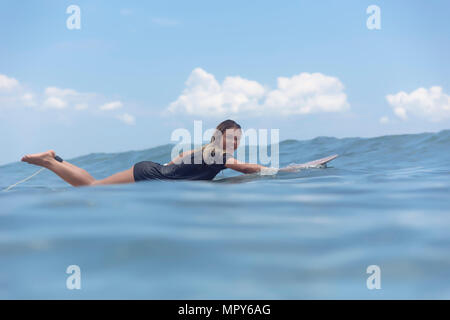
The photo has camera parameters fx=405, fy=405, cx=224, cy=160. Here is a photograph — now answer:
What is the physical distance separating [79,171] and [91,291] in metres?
3.91

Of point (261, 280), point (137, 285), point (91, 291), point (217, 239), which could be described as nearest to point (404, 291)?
point (261, 280)

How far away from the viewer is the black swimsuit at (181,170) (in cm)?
564

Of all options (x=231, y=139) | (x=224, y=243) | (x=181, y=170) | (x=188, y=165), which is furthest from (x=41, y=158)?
(x=224, y=243)

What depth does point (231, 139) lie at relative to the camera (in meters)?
5.67

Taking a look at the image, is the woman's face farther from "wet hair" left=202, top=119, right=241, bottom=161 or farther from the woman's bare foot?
the woman's bare foot

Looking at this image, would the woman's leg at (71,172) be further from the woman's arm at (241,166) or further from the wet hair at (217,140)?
the woman's arm at (241,166)

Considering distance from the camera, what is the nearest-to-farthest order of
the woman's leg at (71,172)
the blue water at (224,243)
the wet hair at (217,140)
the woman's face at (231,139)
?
the blue water at (224,243), the wet hair at (217,140), the woman's face at (231,139), the woman's leg at (71,172)

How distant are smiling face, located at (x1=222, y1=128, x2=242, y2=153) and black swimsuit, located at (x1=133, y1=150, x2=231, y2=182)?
0.12 metres

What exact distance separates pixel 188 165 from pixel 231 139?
70 cm

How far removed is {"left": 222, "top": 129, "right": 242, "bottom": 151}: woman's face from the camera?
222 inches
